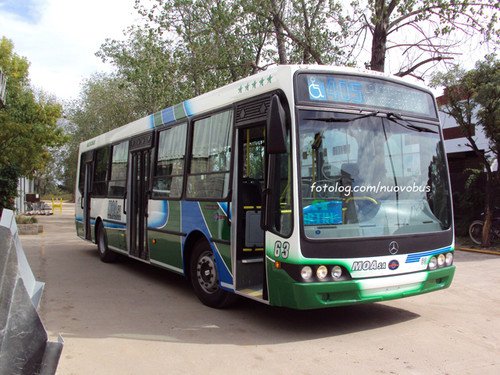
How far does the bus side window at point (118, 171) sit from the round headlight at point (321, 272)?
5.76 metres

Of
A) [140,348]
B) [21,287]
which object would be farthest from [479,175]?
[21,287]

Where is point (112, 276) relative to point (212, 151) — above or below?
below

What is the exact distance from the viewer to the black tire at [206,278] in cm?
646

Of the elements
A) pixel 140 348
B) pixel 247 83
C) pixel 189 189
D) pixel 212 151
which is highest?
pixel 247 83

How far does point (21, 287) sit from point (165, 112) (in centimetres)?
604

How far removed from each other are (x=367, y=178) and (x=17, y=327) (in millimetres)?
3901

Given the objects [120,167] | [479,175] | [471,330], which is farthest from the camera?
[479,175]

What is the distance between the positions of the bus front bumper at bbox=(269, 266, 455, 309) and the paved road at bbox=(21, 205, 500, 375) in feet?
1.49

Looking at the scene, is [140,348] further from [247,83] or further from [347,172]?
[247,83]

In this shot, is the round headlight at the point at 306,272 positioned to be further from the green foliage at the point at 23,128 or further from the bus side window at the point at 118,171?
the green foliage at the point at 23,128

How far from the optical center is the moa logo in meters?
5.11

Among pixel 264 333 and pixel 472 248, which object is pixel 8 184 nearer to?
pixel 472 248

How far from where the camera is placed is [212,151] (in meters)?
6.68

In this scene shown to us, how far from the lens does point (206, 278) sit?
675cm
